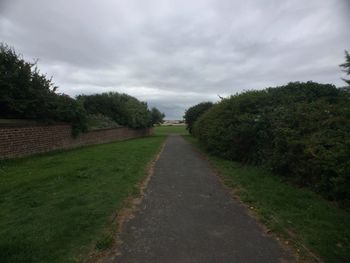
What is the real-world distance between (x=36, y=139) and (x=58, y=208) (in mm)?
8545

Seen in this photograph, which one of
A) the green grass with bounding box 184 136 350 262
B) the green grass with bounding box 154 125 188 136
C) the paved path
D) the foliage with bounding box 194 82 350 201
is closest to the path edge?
the paved path

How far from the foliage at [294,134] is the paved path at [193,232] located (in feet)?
6.62

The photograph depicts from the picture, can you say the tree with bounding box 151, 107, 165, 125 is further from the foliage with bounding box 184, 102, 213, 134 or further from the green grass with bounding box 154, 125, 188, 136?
the foliage with bounding box 184, 102, 213, 134

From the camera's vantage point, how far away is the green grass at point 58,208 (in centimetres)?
367

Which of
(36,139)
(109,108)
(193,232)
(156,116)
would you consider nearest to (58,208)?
(193,232)

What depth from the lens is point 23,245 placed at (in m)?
3.73

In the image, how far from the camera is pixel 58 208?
523 centimetres

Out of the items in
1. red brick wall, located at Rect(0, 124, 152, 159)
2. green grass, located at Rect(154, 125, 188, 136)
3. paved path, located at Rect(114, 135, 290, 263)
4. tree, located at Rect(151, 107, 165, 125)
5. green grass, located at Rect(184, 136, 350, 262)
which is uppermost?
tree, located at Rect(151, 107, 165, 125)

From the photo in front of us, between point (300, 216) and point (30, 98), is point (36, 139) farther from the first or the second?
point (300, 216)

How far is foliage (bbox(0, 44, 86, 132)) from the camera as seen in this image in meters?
11.7

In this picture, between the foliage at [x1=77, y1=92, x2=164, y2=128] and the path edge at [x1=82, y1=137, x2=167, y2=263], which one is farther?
the foliage at [x1=77, y1=92, x2=164, y2=128]

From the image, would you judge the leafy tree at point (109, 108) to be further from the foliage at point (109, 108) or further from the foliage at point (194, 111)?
the foliage at point (194, 111)

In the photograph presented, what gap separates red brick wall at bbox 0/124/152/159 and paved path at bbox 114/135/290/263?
7.01 meters

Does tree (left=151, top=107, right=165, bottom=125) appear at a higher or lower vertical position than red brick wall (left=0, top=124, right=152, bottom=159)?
higher
